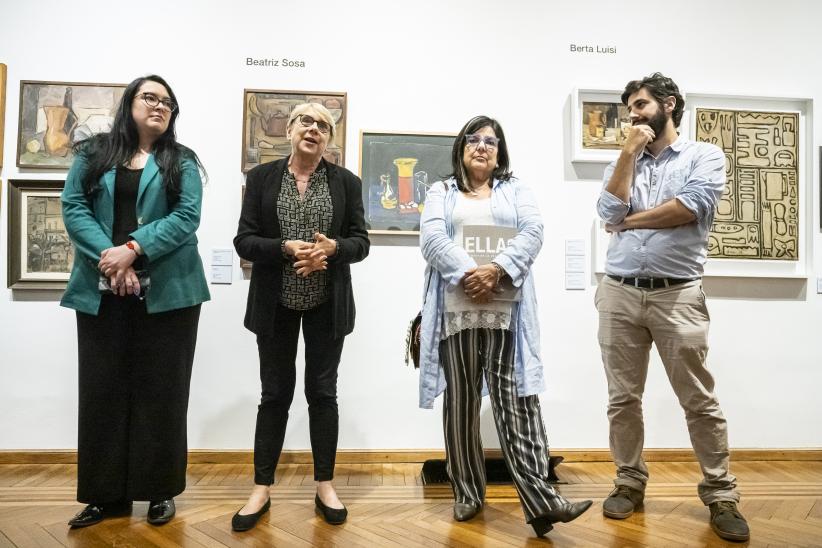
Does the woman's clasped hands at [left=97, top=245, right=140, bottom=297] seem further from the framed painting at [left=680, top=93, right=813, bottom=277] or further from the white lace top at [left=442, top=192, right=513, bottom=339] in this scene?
the framed painting at [left=680, top=93, right=813, bottom=277]

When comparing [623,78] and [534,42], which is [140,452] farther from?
[623,78]

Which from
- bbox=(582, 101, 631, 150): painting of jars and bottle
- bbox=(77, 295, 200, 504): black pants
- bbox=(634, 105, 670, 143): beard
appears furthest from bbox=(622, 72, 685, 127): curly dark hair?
bbox=(77, 295, 200, 504): black pants

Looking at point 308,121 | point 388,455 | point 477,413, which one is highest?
point 308,121

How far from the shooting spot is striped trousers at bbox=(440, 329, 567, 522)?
2.14m

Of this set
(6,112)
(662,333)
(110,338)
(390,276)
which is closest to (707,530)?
(662,333)

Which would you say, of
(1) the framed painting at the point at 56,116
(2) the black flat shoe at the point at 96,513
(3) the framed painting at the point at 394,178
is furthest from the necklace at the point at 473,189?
(1) the framed painting at the point at 56,116

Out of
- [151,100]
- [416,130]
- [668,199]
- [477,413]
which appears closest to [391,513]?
[477,413]

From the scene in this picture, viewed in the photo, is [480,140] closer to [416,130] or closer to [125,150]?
[416,130]

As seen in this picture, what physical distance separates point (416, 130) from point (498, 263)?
55.9 inches

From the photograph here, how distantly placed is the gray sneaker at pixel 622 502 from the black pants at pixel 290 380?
3.85 feet

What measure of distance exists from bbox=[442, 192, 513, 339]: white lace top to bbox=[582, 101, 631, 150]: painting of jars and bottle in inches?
53.7

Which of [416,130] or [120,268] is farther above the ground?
[416,130]

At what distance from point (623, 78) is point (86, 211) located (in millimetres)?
2954

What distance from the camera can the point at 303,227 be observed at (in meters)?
2.24
